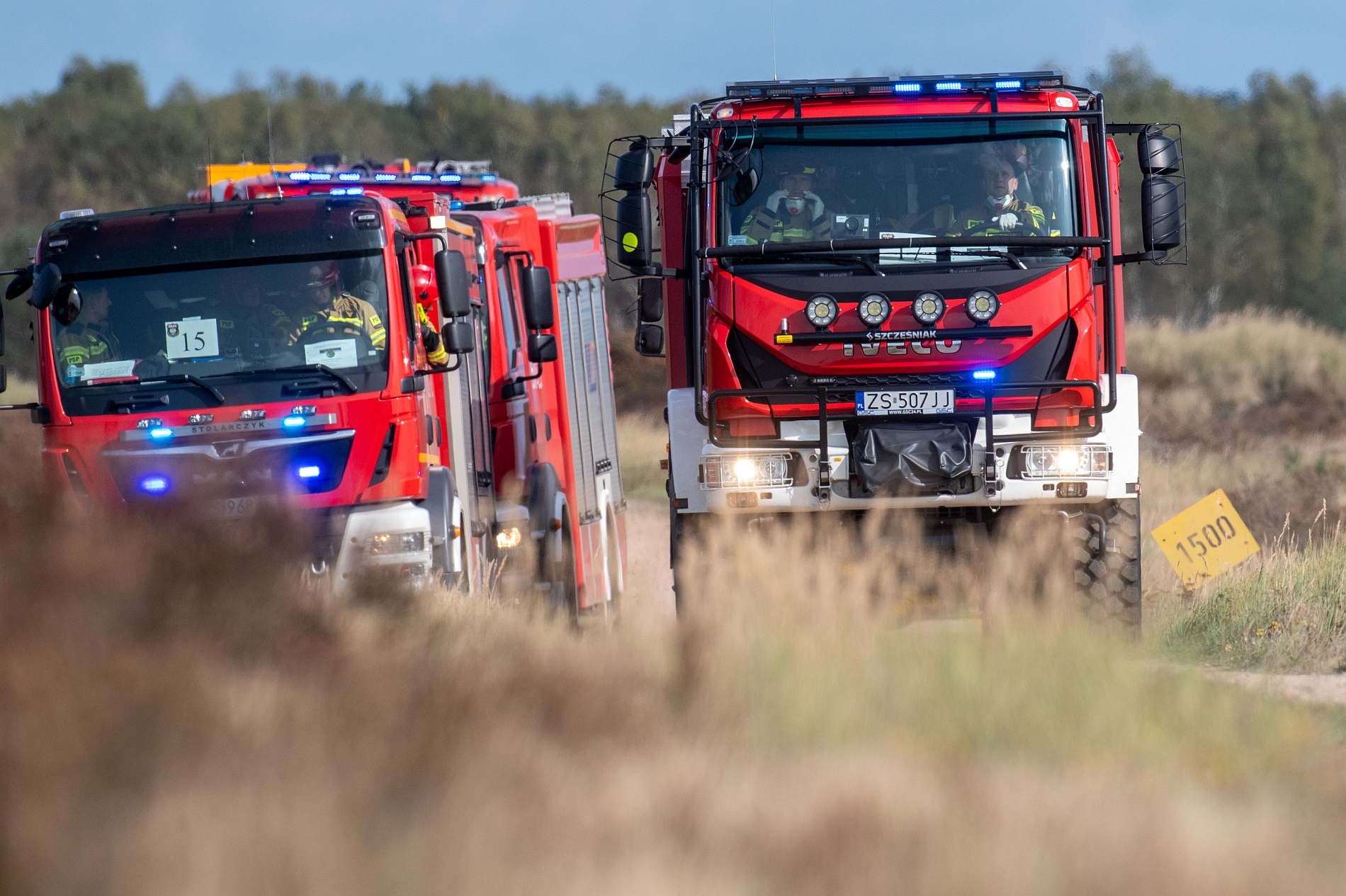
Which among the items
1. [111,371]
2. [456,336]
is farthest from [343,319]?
[111,371]

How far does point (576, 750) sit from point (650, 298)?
5401 mm

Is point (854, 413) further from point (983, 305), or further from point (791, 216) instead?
point (791, 216)

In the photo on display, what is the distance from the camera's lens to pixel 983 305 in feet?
28.1

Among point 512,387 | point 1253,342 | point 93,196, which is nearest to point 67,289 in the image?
point 512,387

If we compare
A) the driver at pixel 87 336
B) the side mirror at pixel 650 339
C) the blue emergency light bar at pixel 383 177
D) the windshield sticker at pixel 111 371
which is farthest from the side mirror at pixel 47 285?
the blue emergency light bar at pixel 383 177

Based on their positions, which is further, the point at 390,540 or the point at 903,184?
the point at 903,184

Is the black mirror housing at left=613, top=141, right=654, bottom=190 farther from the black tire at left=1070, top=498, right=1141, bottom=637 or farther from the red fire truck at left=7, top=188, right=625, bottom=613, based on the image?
the black tire at left=1070, top=498, right=1141, bottom=637

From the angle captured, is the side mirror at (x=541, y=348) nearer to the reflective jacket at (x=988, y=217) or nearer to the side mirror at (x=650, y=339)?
the side mirror at (x=650, y=339)

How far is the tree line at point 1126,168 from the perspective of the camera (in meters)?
61.9

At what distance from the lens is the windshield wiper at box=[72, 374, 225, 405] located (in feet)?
27.6

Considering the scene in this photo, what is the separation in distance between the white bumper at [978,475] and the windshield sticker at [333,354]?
2.06 m

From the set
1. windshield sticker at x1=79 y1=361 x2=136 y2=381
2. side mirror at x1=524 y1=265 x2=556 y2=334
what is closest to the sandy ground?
side mirror at x1=524 y1=265 x2=556 y2=334

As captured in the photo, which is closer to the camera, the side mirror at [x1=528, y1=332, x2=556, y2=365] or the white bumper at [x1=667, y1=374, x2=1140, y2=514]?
the white bumper at [x1=667, y1=374, x2=1140, y2=514]

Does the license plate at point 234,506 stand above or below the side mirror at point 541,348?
below
